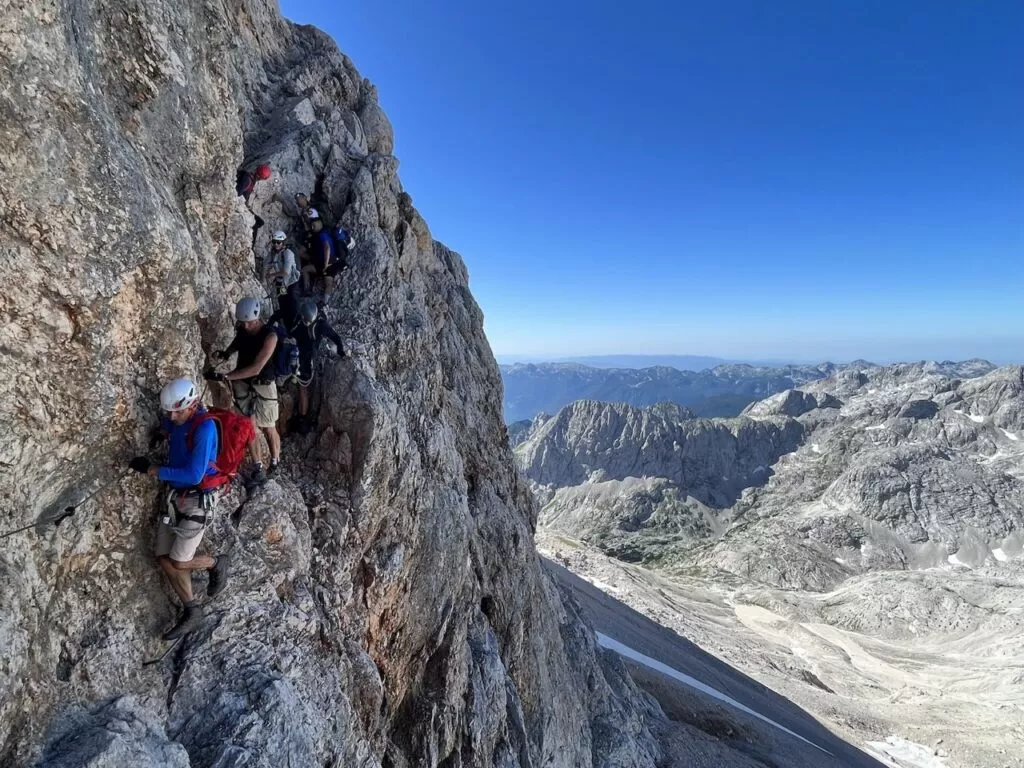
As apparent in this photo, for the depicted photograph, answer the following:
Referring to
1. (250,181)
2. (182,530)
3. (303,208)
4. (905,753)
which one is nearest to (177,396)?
(182,530)

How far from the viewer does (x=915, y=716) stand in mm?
78312

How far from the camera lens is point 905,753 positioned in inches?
2516

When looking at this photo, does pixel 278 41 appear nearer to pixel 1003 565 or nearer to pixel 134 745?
pixel 134 745

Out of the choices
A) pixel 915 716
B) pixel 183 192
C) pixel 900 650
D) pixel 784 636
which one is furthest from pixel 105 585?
pixel 900 650

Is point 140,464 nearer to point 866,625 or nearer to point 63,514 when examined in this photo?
point 63,514

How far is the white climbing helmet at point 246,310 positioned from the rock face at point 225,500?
920 mm

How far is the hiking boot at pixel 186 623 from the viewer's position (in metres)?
9.06

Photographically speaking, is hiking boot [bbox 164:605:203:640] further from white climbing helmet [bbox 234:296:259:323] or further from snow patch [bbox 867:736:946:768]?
snow patch [bbox 867:736:946:768]

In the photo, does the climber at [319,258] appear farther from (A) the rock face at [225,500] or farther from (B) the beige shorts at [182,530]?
(B) the beige shorts at [182,530]

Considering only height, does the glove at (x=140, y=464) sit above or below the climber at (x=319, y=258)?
below

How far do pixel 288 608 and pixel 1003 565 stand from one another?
754ft

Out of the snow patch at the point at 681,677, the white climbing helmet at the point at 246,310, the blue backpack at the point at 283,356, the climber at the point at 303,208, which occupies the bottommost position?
the snow patch at the point at 681,677

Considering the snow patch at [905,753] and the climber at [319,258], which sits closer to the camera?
the climber at [319,258]

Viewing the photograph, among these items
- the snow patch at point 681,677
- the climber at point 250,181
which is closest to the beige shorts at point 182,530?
the climber at point 250,181
